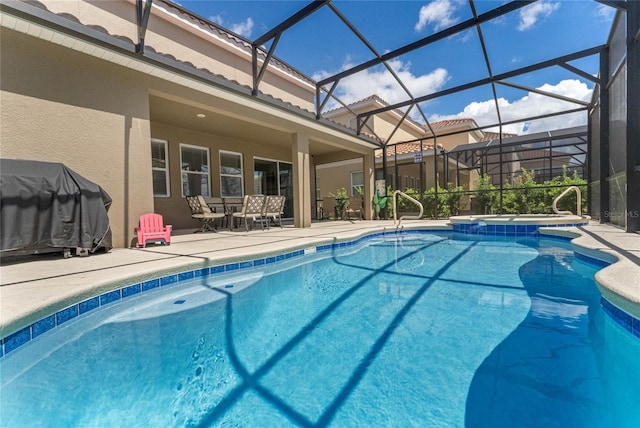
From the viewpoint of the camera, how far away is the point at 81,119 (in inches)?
172

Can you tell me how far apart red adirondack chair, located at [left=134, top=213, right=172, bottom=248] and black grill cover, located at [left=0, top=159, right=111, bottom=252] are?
1.71ft

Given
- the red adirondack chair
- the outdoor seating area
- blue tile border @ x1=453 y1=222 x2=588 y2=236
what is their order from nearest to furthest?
the red adirondack chair < the outdoor seating area < blue tile border @ x1=453 y1=222 x2=588 y2=236

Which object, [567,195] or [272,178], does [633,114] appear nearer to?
[567,195]

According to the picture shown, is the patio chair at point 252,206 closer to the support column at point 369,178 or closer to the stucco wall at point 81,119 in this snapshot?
the stucco wall at point 81,119

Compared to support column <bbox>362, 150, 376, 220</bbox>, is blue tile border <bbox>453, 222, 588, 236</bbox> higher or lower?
→ lower

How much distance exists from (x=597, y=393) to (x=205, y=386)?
2.31 meters

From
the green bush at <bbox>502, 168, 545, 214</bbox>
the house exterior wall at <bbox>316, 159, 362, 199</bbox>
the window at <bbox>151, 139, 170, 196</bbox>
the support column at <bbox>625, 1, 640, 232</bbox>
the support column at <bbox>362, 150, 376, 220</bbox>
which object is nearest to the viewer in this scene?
the support column at <bbox>625, 1, 640, 232</bbox>

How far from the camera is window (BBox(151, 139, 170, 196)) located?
7.97 m

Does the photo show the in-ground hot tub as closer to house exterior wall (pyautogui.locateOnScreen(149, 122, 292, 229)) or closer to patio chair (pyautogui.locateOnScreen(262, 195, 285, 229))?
patio chair (pyautogui.locateOnScreen(262, 195, 285, 229))

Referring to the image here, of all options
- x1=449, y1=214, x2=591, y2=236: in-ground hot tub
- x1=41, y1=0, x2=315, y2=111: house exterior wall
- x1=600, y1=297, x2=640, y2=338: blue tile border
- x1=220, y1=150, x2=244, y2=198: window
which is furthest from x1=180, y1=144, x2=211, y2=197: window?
x1=600, y1=297, x2=640, y2=338: blue tile border

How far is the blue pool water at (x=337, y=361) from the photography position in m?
1.54

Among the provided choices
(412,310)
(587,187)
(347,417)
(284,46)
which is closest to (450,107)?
(587,187)

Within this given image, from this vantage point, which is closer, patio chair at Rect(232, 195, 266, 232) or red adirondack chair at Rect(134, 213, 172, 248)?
red adirondack chair at Rect(134, 213, 172, 248)

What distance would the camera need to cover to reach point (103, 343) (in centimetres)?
236
